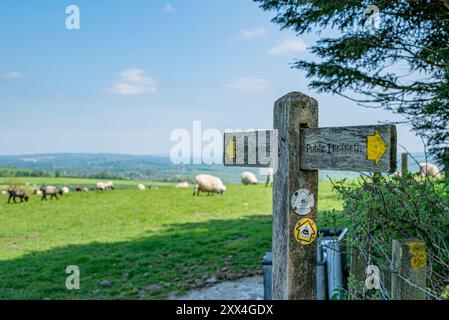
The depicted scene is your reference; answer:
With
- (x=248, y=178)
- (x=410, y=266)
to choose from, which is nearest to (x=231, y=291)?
(x=410, y=266)

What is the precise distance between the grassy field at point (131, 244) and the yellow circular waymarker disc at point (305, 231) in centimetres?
424

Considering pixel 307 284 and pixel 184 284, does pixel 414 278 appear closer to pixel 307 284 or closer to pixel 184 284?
pixel 307 284

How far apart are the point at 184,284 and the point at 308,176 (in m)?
4.74

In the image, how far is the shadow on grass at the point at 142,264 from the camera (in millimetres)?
7199

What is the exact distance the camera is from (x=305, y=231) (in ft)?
9.02

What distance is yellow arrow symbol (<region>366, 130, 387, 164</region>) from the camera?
7.89 feet

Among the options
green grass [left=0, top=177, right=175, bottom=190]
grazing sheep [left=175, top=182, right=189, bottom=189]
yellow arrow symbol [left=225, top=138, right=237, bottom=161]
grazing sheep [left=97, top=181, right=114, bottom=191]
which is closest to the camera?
yellow arrow symbol [left=225, top=138, right=237, bottom=161]

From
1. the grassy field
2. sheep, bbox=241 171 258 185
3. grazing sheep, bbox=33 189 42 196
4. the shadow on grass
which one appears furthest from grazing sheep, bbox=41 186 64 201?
the shadow on grass

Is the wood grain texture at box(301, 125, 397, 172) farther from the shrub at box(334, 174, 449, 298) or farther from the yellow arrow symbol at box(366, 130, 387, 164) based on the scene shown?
the shrub at box(334, 174, 449, 298)

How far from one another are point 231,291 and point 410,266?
4190mm

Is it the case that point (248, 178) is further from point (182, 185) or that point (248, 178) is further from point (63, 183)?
point (63, 183)

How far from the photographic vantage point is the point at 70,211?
18359 mm

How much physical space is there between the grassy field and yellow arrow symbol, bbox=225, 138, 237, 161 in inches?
158

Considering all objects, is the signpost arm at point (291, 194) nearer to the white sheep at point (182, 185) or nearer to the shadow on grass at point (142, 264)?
the shadow on grass at point (142, 264)
